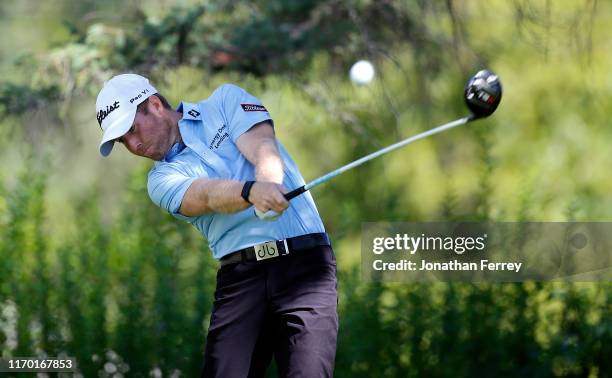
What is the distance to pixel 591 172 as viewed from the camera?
8.11 m

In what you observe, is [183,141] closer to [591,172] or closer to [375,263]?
[375,263]

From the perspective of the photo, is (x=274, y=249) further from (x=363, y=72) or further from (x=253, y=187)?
(x=363, y=72)

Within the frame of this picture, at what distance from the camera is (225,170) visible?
339cm

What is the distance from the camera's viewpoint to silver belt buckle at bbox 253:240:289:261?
11.1ft

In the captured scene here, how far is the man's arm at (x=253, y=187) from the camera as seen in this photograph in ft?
10.1

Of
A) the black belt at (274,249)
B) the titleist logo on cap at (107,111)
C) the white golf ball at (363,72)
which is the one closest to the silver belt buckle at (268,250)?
the black belt at (274,249)

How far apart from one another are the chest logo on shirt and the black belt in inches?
13.5

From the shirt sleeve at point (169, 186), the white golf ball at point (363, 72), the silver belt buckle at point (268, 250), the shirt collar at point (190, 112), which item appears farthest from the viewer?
the white golf ball at point (363, 72)

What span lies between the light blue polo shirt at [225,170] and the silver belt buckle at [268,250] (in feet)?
0.06

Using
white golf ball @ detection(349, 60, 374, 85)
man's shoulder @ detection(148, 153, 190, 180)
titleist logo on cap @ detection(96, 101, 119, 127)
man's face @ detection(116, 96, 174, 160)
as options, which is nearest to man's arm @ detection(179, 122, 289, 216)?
man's shoulder @ detection(148, 153, 190, 180)

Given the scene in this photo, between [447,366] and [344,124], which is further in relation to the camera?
[344,124]

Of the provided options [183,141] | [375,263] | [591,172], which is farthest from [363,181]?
[183,141]

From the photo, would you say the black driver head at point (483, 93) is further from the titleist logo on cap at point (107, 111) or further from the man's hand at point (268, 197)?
the titleist logo on cap at point (107, 111)

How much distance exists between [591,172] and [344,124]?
2489 millimetres
